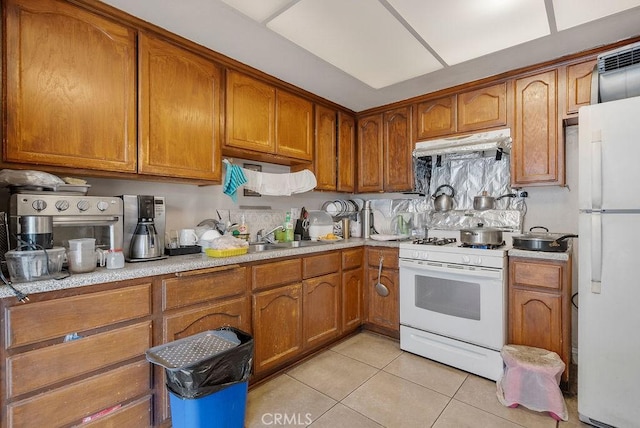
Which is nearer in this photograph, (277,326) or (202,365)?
(202,365)

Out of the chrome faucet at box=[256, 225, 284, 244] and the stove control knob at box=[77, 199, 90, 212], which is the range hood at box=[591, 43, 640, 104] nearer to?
the chrome faucet at box=[256, 225, 284, 244]

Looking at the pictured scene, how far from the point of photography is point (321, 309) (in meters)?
2.50

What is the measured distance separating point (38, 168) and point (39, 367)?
0.95 metres

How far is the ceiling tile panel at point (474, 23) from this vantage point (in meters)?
1.61

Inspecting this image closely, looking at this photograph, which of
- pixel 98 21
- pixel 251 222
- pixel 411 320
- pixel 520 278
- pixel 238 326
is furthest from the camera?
pixel 251 222

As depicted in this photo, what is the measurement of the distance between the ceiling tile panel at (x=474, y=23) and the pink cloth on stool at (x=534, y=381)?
2046 mm

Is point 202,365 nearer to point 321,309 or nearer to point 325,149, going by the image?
point 321,309

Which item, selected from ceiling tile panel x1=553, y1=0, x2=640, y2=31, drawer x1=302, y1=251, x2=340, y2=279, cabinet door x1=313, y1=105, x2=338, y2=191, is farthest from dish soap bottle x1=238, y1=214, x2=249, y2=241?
ceiling tile panel x1=553, y1=0, x2=640, y2=31

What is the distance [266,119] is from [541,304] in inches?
97.4

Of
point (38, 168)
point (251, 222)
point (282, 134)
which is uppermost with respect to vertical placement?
point (282, 134)

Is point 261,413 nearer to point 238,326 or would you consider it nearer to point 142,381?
point 238,326

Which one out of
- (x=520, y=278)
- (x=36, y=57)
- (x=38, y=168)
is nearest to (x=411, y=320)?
(x=520, y=278)

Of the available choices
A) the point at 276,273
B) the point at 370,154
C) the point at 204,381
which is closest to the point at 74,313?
the point at 204,381

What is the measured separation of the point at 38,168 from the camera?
151 centimetres
